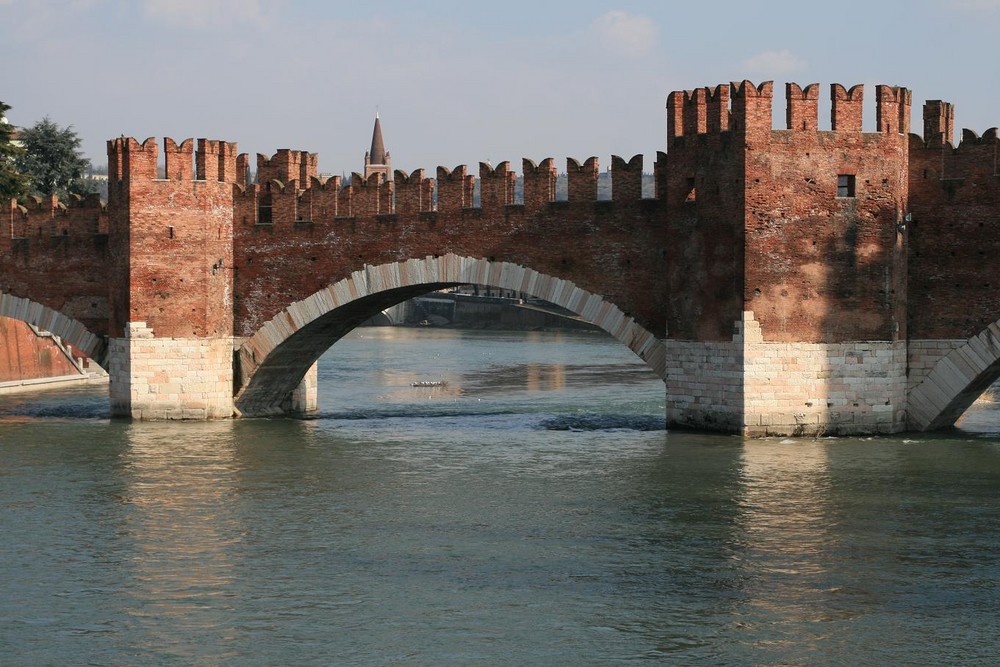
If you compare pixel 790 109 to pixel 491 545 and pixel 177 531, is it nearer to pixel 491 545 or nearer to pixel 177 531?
pixel 491 545

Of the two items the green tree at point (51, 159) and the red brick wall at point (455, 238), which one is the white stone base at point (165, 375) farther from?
the green tree at point (51, 159)

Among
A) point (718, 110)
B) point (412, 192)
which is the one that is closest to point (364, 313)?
point (412, 192)

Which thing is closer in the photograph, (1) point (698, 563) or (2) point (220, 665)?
(2) point (220, 665)

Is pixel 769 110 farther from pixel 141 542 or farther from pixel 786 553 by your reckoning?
pixel 141 542

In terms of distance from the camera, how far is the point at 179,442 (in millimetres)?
27844

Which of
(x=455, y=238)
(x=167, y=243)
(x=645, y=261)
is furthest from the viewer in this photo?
(x=167, y=243)

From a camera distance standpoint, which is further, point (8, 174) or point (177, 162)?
point (8, 174)

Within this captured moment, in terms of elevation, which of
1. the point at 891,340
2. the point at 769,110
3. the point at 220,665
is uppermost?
the point at 769,110

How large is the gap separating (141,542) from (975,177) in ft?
51.8

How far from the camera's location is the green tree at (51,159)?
57.1 meters

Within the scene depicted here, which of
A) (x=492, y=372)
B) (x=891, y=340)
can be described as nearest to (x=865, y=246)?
(x=891, y=340)

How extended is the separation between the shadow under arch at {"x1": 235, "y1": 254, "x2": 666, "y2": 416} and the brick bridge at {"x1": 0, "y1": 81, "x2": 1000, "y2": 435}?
47mm

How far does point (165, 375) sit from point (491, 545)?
43.6ft

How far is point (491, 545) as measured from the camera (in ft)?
62.7
